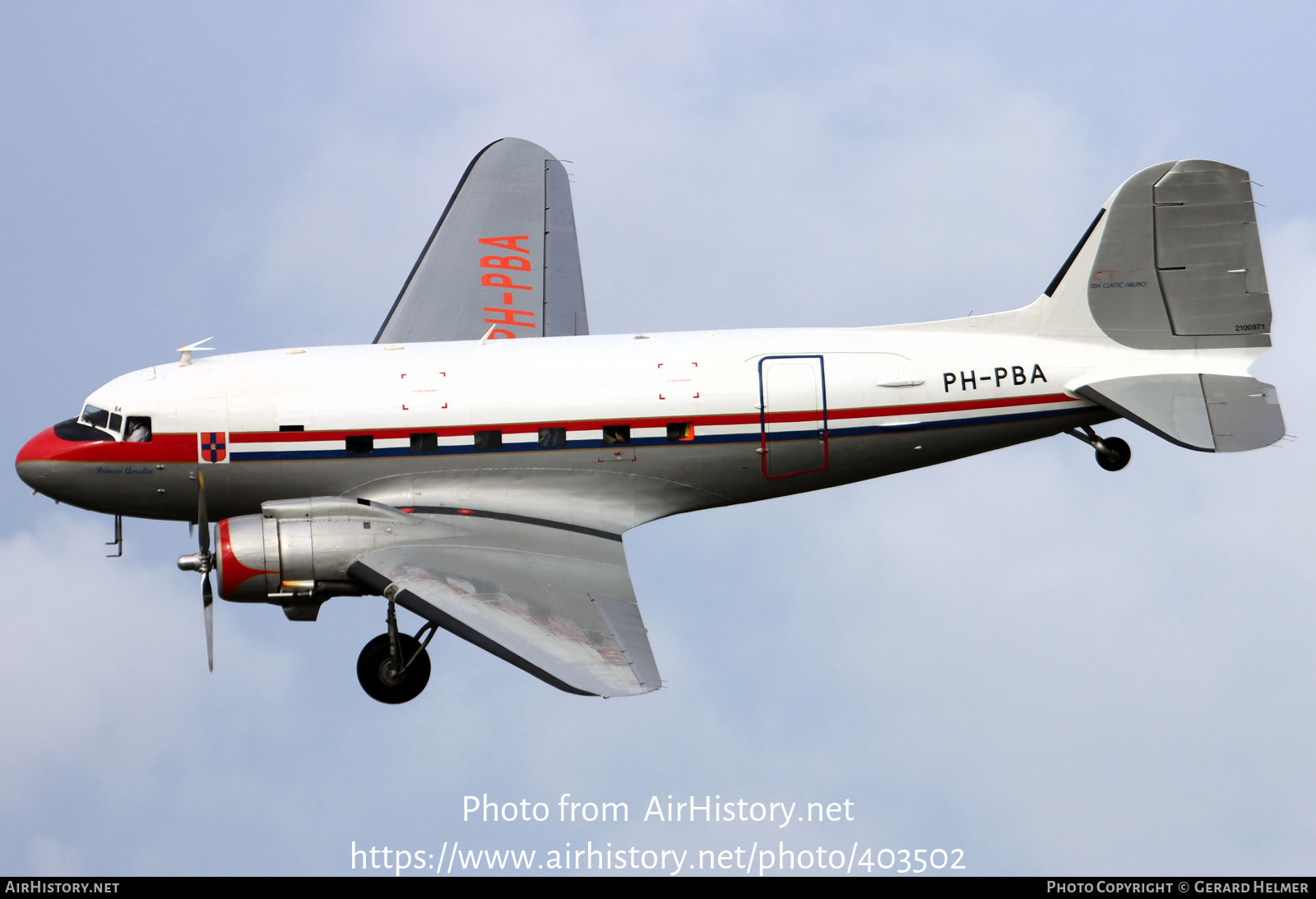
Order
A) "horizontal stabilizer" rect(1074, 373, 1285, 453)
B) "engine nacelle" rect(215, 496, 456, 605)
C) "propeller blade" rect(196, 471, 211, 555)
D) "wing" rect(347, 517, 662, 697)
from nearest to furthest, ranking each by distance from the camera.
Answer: "wing" rect(347, 517, 662, 697) < "engine nacelle" rect(215, 496, 456, 605) < "propeller blade" rect(196, 471, 211, 555) < "horizontal stabilizer" rect(1074, 373, 1285, 453)

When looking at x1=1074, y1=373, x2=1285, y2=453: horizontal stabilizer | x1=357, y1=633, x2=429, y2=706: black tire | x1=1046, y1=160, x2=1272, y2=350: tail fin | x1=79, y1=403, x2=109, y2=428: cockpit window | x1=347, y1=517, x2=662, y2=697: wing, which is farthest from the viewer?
x1=1046, y1=160, x2=1272, y2=350: tail fin

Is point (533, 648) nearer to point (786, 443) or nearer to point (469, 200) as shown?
point (786, 443)

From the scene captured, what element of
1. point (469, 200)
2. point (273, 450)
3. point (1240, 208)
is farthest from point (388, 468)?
point (1240, 208)

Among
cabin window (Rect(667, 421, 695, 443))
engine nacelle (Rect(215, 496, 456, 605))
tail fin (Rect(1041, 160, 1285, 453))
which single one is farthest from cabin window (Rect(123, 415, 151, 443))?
tail fin (Rect(1041, 160, 1285, 453))

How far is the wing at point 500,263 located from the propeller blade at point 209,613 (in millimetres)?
6348

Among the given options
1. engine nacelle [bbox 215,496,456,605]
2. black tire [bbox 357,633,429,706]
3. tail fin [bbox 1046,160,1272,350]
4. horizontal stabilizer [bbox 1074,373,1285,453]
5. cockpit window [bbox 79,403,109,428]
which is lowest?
black tire [bbox 357,633,429,706]

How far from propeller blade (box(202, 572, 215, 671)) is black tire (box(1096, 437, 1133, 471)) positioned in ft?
41.8

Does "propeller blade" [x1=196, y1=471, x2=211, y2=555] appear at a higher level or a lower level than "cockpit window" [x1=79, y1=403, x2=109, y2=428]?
lower

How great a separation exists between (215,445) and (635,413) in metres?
5.82

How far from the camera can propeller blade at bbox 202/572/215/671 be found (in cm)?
2269

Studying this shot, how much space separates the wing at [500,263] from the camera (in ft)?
93.5

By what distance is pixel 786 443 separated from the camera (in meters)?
25.0

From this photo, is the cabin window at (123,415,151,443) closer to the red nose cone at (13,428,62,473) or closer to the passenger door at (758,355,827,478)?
the red nose cone at (13,428,62,473)

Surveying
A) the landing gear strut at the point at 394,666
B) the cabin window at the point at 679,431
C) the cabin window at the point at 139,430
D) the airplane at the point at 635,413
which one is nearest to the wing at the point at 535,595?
the airplane at the point at 635,413
